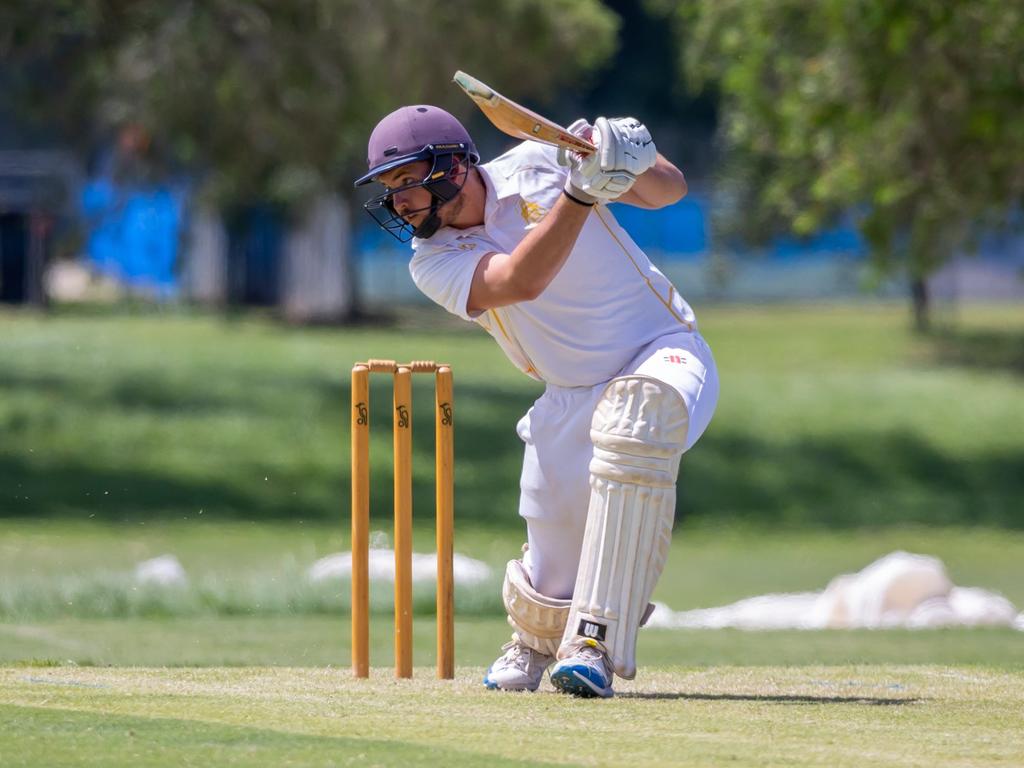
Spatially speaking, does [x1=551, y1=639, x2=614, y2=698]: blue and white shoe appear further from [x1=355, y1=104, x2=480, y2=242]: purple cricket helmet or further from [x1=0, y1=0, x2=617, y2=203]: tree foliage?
[x1=0, y1=0, x2=617, y2=203]: tree foliage

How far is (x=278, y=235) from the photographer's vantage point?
33.8 m

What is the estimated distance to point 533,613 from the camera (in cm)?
514

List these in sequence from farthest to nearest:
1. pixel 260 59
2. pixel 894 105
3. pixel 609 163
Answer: pixel 260 59 → pixel 894 105 → pixel 609 163

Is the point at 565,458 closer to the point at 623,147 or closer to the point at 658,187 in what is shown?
the point at 658,187

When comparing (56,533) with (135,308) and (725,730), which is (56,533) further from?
(135,308)

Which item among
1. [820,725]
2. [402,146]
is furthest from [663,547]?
[402,146]

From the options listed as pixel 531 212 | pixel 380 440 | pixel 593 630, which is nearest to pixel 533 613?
pixel 593 630

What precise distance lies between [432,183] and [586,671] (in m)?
1.27

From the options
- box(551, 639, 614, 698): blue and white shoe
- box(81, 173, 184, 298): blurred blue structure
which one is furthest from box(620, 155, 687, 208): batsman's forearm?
box(81, 173, 184, 298): blurred blue structure

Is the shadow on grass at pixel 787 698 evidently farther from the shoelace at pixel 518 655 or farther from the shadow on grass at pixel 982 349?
the shadow on grass at pixel 982 349

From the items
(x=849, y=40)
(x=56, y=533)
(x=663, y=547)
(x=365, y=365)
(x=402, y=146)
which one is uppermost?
(x=849, y=40)

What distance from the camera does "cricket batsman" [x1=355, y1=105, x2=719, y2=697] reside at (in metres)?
4.81

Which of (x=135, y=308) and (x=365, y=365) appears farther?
(x=135, y=308)

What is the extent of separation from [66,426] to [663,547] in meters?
12.1
